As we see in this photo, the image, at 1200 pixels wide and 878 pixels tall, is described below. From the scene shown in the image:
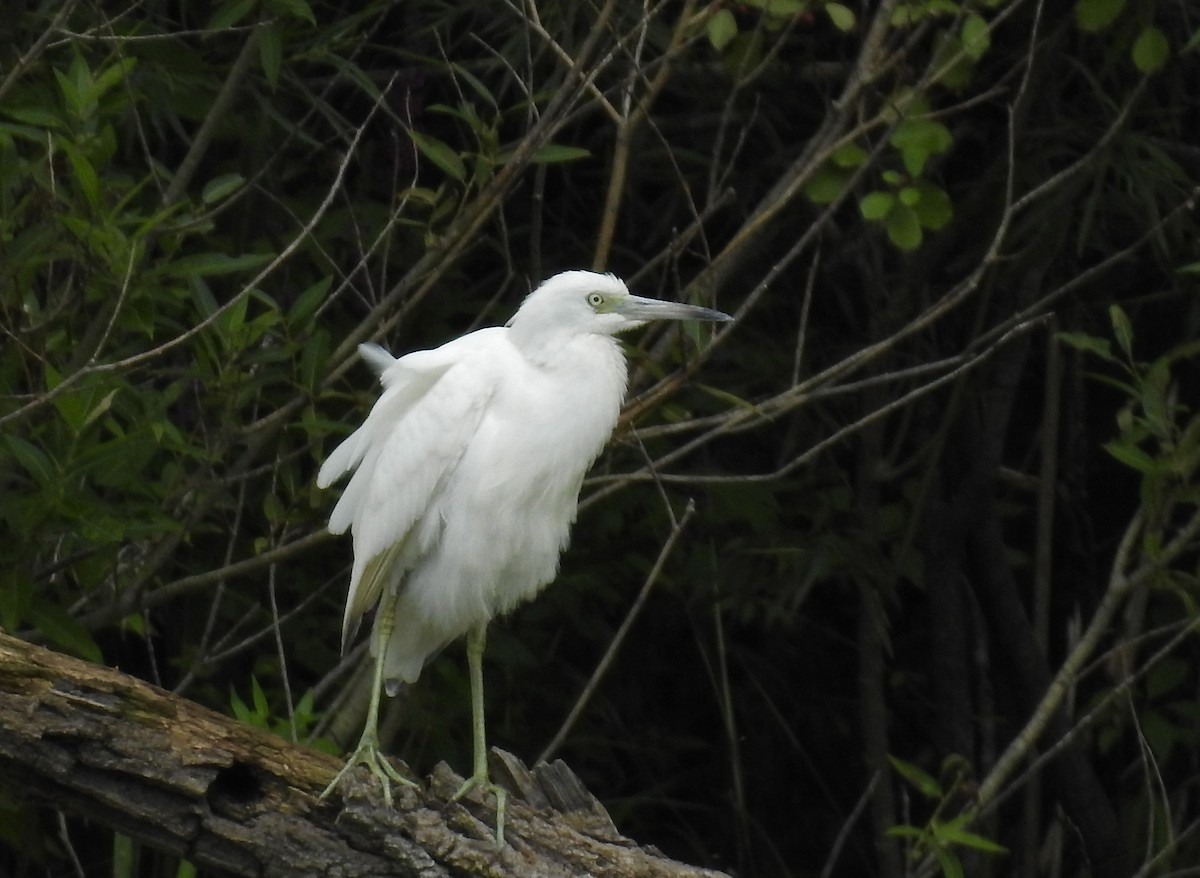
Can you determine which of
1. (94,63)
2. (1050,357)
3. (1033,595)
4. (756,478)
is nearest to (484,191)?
(756,478)

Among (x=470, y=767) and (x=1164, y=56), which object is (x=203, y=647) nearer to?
(x=470, y=767)

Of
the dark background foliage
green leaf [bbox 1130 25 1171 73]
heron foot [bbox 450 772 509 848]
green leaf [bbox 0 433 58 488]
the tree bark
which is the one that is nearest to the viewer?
the tree bark

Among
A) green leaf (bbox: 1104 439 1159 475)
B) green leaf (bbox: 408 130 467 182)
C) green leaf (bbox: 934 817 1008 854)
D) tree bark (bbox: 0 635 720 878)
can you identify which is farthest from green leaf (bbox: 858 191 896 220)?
tree bark (bbox: 0 635 720 878)

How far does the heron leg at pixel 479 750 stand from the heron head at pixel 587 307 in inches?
20.5

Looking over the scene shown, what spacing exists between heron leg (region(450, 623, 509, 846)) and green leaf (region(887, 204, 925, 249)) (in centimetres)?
96

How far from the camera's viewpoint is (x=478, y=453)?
2672 millimetres

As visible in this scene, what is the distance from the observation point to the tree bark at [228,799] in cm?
210

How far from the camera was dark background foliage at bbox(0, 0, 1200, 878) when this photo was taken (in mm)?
2799

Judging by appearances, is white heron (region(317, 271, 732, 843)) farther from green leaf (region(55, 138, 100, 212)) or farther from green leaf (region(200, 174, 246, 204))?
green leaf (region(55, 138, 100, 212))

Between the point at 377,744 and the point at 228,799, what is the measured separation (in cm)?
39

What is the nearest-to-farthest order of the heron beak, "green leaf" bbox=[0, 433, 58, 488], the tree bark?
1. the tree bark
2. "green leaf" bbox=[0, 433, 58, 488]
3. the heron beak

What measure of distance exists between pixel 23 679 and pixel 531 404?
0.91m

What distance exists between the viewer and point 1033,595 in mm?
4301

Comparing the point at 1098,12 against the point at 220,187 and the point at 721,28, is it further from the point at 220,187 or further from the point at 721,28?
the point at 220,187
